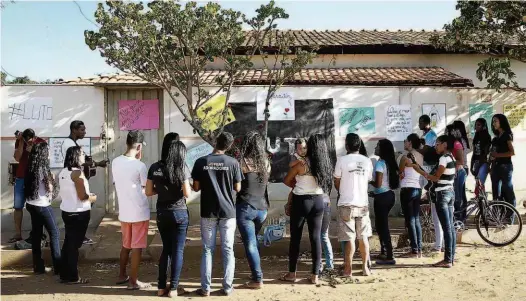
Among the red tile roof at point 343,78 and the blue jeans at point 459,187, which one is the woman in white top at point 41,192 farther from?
the blue jeans at point 459,187

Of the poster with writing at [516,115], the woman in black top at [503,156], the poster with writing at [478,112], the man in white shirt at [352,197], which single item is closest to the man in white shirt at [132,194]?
the man in white shirt at [352,197]

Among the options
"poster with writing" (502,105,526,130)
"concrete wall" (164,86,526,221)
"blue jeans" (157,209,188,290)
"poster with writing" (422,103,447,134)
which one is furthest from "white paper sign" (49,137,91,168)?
"poster with writing" (502,105,526,130)

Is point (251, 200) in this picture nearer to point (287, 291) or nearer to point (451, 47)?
point (287, 291)

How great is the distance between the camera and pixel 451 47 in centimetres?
993

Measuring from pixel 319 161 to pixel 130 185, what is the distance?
2291mm

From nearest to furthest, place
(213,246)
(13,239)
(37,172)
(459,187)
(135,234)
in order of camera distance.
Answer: (213,246) → (135,234) → (37,172) → (13,239) → (459,187)

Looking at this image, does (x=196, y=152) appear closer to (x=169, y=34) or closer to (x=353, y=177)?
(x=169, y=34)

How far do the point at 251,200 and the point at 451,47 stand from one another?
19.6ft

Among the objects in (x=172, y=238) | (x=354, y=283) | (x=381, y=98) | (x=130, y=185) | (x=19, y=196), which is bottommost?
(x=354, y=283)

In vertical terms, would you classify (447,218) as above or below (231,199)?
below

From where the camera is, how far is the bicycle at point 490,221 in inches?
311

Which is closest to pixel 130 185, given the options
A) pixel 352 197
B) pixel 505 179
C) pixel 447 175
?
pixel 352 197

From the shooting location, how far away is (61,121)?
9.83 metres

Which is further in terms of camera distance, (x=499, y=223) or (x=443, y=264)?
(x=499, y=223)
